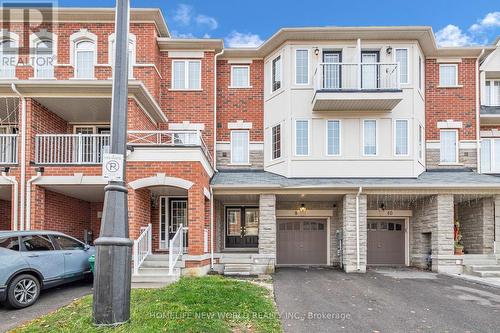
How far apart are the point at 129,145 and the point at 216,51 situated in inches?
265

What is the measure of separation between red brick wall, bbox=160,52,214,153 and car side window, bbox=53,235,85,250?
667 cm

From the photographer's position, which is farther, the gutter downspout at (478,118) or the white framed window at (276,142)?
the gutter downspout at (478,118)

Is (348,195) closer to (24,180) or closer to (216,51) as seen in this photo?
(216,51)

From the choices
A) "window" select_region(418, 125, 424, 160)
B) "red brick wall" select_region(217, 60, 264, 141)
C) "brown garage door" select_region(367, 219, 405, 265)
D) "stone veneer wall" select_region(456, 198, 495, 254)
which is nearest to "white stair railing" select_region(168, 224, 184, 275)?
"red brick wall" select_region(217, 60, 264, 141)

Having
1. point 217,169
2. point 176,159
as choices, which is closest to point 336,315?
point 176,159

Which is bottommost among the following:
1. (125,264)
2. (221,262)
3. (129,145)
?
(221,262)

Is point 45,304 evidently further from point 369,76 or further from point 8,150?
point 369,76

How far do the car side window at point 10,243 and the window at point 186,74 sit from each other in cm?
892

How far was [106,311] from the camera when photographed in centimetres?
486

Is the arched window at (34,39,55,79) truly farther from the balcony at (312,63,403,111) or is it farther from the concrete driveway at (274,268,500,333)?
the concrete driveway at (274,268,500,333)

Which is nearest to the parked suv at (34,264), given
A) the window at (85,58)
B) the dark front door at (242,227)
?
the dark front door at (242,227)

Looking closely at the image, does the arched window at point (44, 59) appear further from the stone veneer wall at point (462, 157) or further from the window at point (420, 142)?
the stone veneer wall at point (462, 157)

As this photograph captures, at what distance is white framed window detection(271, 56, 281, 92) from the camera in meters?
15.2

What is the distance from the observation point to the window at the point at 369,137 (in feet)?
47.4
